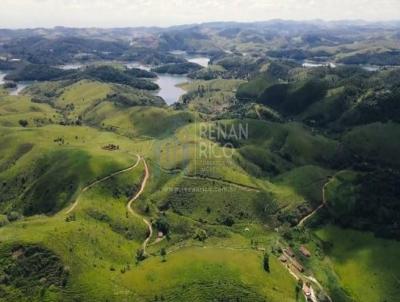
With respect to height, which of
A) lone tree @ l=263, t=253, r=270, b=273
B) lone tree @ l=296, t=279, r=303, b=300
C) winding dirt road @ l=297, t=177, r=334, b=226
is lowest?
winding dirt road @ l=297, t=177, r=334, b=226

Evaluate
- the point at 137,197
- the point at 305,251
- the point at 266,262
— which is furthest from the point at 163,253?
the point at 305,251

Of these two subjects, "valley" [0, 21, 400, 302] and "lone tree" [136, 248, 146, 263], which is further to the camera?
"lone tree" [136, 248, 146, 263]

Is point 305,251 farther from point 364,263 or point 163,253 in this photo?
point 163,253

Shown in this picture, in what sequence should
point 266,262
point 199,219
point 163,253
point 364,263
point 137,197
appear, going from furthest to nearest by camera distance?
point 137,197 < point 199,219 < point 364,263 < point 163,253 < point 266,262

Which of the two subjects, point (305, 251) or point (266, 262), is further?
point (305, 251)

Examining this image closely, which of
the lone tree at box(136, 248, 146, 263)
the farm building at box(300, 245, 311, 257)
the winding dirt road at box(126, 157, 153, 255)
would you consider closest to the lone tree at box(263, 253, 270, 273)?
the farm building at box(300, 245, 311, 257)

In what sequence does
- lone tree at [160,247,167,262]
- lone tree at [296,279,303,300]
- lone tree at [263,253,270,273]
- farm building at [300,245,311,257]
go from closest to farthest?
lone tree at [296,279,303,300] < lone tree at [263,253,270,273] < lone tree at [160,247,167,262] < farm building at [300,245,311,257]

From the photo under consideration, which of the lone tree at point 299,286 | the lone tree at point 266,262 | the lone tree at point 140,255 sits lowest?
the lone tree at point 299,286

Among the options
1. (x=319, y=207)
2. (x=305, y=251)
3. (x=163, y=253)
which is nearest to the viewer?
(x=163, y=253)

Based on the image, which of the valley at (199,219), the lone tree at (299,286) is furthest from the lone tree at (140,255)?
the lone tree at (299,286)

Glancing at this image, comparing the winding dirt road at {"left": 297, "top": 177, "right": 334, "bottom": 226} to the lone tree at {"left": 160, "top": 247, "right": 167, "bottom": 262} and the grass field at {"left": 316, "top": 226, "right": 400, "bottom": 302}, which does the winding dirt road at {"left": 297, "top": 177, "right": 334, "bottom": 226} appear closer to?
the grass field at {"left": 316, "top": 226, "right": 400, "bottom": 302}

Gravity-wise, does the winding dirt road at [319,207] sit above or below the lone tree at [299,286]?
below

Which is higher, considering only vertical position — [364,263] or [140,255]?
[140,255]

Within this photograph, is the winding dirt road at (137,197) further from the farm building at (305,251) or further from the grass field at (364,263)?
the grass field at (364,263)
